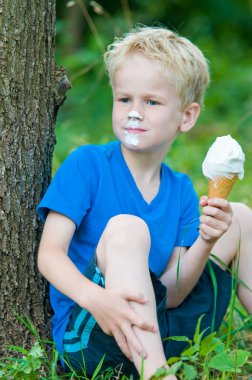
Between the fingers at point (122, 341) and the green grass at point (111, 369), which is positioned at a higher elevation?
the fingers at point (122, 341)

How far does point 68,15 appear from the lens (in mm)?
9398

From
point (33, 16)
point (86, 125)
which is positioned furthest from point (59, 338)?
point (86, 125)

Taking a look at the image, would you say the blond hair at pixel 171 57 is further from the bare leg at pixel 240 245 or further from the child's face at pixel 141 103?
the bare leg at pixel 240 245

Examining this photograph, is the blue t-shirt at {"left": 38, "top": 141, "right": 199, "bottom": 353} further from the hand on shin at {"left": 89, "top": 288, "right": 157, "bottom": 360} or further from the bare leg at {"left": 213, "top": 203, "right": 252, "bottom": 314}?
the hand on shin at {"left": 89, "top": 288, "right": 157, "bottom": 360}

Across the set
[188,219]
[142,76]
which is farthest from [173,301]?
[142,76]

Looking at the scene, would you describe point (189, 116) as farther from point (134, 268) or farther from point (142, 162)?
point (134, 268)

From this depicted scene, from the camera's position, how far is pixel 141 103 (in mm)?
2217

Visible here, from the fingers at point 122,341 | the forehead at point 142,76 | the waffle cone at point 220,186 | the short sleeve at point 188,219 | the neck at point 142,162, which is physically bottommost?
the fingers at point 122,341

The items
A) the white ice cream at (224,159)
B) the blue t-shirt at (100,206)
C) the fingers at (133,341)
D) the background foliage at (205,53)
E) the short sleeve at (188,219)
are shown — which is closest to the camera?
the fingers at (133,341)

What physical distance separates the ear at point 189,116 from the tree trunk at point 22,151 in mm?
484

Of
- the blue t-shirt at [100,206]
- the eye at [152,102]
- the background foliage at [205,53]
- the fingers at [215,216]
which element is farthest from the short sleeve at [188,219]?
the background foliage at [205,53]

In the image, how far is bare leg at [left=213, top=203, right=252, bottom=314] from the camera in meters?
2.37

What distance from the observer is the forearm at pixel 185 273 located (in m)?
2.20

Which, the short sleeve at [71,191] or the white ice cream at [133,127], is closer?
the short sleeve at [71,191]
